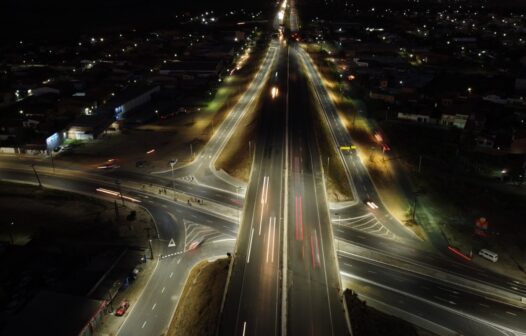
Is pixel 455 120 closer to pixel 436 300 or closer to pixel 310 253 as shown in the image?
pixel 436 300

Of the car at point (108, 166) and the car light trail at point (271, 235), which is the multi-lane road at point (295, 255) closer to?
the car light trail at point (271, 235)

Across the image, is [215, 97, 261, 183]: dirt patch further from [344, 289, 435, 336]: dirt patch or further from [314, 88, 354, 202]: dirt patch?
[344, 289, 435, 336]: dirt patch

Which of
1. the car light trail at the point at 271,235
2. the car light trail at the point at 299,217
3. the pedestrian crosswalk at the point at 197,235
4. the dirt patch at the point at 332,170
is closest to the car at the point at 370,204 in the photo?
the dirt patch at the point at 332,170

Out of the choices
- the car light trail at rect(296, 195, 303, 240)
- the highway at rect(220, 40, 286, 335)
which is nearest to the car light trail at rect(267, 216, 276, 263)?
the highway at rect(220, 40, 286, 335)

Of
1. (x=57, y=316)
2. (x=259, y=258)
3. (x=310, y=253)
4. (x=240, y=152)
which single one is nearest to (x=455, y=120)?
(x=240, y=152)

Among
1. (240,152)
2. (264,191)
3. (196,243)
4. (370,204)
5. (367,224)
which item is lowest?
(196,243)

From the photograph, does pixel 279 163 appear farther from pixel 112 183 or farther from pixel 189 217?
pixel 112 183

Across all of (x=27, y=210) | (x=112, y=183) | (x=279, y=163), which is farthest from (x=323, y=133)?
(x=27, y=210)
